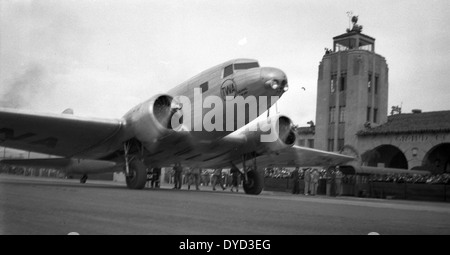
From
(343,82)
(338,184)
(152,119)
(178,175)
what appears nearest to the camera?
(152,119)

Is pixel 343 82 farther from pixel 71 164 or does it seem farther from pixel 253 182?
pixel 71 164

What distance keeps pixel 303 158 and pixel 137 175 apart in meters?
9.88

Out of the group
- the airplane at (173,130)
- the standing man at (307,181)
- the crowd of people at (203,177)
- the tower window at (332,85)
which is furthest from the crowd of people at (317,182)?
the tower window at (332,85)

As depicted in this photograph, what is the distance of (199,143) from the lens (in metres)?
16.1

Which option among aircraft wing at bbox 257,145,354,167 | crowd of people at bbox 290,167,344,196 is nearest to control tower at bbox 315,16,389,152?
crowd of people at bbox 290,167,344,196

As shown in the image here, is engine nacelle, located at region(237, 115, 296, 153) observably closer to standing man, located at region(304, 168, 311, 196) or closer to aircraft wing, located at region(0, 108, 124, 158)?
aircraft wing, located at region(0, 108, 124, 158)

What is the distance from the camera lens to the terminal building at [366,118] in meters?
25.4

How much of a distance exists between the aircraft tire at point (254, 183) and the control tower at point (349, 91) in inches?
418

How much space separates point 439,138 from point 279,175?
1085 cm

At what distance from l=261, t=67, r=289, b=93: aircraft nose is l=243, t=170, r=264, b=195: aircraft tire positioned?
523cm

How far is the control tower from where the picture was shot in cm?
2612

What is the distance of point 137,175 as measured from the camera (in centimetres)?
1536

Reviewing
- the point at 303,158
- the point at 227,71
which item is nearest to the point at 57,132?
the point at 227,71
